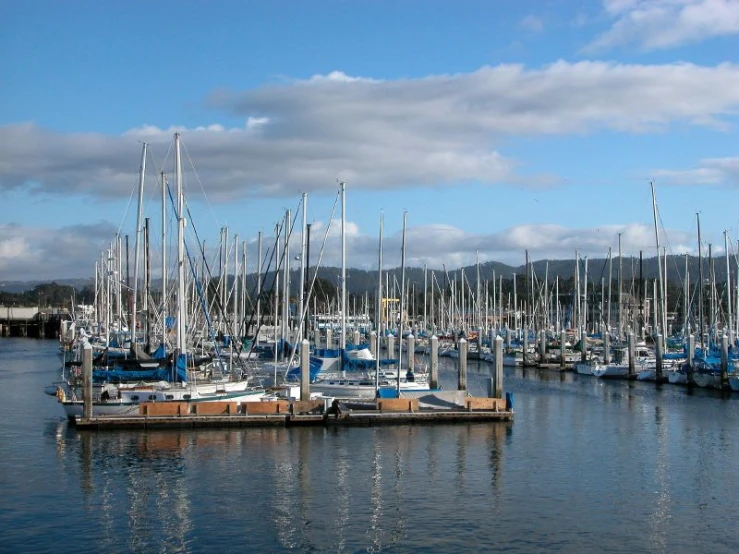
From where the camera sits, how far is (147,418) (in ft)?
151

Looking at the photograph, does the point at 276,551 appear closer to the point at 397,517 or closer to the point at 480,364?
the point at 397,517

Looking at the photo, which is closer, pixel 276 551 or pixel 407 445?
pixel 276 551

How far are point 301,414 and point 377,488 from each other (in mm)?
13494

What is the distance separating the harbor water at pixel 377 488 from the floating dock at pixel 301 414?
744mm

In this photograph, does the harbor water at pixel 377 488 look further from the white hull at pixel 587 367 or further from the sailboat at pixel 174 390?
the white hull at pixel 587 367

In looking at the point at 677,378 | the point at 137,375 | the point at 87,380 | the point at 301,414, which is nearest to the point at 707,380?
the point at 677,378

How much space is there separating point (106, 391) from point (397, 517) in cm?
2238

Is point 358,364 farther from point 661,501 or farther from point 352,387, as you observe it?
point 661,501

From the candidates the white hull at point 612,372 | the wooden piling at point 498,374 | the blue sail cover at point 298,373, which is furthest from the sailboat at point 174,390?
the white hull at point 612,372

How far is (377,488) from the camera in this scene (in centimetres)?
3488

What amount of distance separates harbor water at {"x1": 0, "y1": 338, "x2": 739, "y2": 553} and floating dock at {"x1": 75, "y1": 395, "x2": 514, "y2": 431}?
0.74 metres

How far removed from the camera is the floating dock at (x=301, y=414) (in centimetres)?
4619

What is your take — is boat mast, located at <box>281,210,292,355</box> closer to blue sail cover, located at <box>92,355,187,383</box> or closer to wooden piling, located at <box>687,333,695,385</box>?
blue sail cover, located at <box>92,355,187,383</box>

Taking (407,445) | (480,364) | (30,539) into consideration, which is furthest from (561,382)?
(30,539)
